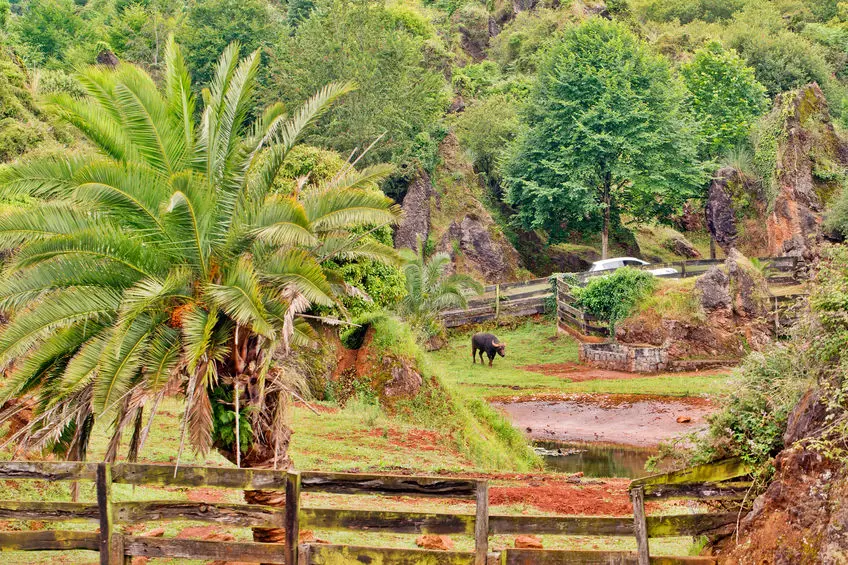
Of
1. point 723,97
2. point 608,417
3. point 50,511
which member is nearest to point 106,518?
point 50,511

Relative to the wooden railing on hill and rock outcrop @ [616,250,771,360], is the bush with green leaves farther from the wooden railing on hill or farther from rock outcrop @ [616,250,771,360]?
the wooden railing on hill

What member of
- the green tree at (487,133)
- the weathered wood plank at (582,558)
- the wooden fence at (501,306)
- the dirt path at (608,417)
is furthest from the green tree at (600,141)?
the weathered wood plank at (582,558)

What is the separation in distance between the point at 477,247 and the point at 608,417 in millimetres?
25099

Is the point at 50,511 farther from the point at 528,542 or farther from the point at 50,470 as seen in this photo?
the point at 528,542

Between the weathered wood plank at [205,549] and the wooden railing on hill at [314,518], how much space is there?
1 cm

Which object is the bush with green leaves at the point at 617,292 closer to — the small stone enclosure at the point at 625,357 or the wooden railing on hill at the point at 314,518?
the small stone enclosure at the point at 625,357

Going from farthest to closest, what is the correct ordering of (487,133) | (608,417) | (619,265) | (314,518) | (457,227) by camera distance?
(487,133), (457,227), (619,265), (608,417), (314,518)

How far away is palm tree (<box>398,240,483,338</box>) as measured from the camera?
130 ft

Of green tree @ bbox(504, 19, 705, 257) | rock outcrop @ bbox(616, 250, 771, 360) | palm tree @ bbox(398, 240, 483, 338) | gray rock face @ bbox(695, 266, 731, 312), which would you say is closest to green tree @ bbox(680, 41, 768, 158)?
green tree @ bbox(504, 19, 705, 257)

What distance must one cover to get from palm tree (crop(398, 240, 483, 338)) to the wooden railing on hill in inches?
1123

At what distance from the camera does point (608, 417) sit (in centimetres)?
3098

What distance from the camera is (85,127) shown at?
12391mm

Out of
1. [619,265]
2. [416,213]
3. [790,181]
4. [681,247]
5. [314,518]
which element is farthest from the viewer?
[681,247]

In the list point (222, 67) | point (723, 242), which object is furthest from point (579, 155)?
point (222, 67)
